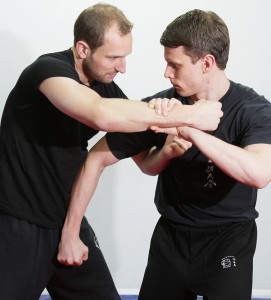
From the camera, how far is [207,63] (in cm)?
179

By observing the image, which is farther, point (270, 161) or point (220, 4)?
point (220, 4)

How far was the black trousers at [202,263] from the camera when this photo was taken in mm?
1743

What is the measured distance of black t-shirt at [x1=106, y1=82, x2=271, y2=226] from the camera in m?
1.72

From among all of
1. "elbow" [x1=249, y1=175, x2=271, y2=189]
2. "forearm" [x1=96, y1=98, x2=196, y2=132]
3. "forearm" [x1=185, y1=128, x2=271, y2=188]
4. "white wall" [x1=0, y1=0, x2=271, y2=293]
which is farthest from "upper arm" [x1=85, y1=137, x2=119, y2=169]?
"white wall" [x1=0, y1=0, x2=271, y2=293]

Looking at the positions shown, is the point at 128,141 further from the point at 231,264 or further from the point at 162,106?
the point at 231,264

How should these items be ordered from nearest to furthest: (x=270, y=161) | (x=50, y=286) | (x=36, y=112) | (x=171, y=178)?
(x=270, y=161)
(x=36, y=112)
(x=171, y=178)
(x=50, y=286)

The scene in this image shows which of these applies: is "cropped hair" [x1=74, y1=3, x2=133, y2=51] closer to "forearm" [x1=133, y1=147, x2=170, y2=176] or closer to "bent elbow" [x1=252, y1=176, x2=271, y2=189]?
"forearm" [x1=133, y1=147, x2=170, y2=176]

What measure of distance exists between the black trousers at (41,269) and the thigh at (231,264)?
18.2 inches

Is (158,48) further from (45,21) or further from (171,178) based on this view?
(171,178)

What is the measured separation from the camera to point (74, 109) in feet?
5.04

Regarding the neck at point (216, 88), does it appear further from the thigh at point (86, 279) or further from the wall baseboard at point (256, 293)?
the wall baseboard at point (256, 293)

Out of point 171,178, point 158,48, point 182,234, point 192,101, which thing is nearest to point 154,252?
point 182,234

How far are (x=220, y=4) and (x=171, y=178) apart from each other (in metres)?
1.27

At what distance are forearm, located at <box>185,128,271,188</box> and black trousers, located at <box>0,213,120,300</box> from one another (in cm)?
71
